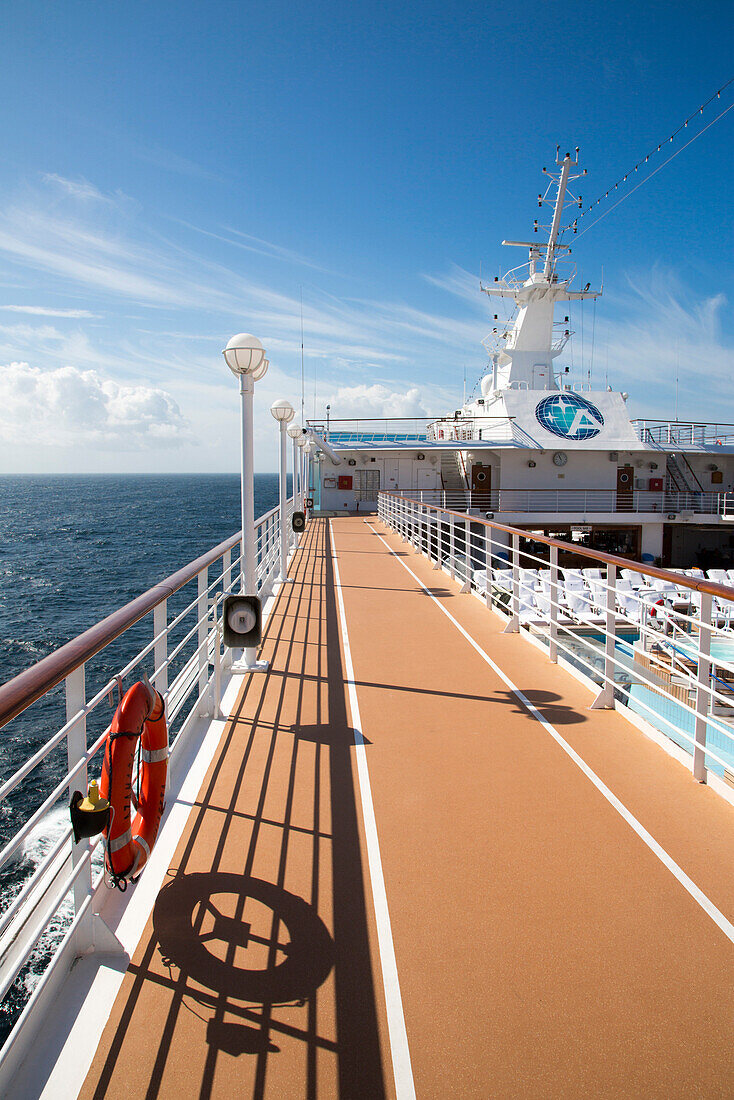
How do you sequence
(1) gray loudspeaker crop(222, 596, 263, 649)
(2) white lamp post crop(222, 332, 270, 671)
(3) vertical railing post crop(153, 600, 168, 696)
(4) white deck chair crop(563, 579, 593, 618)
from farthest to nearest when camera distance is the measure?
(4) white deck chair crop(563, 579, 593, 618)
(2) white lamp post crop(222, 332, 270, 671)
(1) gray loudspeaker crop(222, 596, 263, 649)
(3) vertical railing post crop(153, 600, 168, 696)

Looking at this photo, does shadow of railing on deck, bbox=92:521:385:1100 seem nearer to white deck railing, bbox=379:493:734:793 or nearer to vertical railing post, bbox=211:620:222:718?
vertical railing post, bbox=211:620:222:718

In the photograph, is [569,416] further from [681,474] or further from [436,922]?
[436,922]

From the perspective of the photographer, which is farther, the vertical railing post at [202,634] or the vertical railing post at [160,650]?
the vertical railing post at [202,634]

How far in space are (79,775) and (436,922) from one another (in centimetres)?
133

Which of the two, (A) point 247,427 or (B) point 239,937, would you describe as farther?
(A) point 247,427

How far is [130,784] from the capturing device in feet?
6.80

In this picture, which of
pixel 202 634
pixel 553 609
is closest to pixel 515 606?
pixel 553 609

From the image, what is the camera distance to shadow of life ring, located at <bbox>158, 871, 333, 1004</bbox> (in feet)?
6.55

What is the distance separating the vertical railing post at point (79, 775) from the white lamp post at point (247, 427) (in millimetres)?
2894

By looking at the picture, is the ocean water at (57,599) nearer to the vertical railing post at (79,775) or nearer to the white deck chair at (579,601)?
the vertical railing post at (79,775)

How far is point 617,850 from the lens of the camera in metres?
2.74

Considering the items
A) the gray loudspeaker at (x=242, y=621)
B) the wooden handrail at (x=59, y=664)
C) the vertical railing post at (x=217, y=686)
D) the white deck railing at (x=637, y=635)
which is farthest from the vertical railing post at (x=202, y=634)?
the white deck railing at (x=637, y=635)

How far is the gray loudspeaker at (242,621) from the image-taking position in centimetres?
439

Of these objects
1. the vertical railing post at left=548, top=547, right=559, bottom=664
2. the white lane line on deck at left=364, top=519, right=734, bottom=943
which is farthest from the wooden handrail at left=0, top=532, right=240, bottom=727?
the vertical railing post at left=548, top=547, right=559, bottom=664
